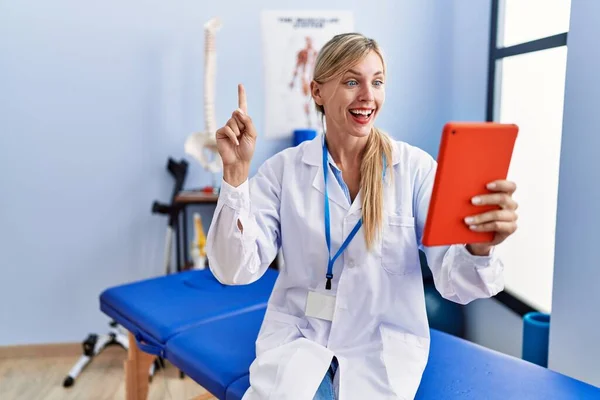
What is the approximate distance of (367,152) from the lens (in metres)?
1.42

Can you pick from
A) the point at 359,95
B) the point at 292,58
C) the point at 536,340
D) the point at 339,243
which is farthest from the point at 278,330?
the point at 292,58

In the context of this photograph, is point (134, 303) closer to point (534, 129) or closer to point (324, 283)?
point (324, 283)

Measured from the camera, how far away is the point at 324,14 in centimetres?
277

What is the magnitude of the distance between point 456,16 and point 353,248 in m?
1.90

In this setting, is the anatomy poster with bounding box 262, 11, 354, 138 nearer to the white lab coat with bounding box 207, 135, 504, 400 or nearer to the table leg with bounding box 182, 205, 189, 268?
the table leg with bounding box 182, 205, 189, 268

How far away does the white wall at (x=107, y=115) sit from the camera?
2.64m

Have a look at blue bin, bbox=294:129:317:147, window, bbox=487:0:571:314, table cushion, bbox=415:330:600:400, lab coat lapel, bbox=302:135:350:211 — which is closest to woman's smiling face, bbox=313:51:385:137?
lab coat lapel, bbox=302:135:350:211

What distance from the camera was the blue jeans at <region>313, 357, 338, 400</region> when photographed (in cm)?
127

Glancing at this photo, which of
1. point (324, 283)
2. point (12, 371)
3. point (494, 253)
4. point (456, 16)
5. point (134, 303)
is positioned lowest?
point (12, 371)

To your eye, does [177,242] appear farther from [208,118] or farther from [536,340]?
[536,340]

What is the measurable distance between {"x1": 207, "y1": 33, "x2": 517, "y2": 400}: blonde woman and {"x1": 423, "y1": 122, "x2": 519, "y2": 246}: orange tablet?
0.24 m

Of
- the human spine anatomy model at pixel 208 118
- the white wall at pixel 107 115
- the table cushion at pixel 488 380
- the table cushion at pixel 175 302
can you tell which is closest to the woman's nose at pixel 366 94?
the table cushion at pixel 488 380

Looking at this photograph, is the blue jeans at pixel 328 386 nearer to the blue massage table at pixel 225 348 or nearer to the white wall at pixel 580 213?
the blue massage table at pixel 225 348

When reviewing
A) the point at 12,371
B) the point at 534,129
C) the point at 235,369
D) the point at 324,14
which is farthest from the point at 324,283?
the point at 12,371
